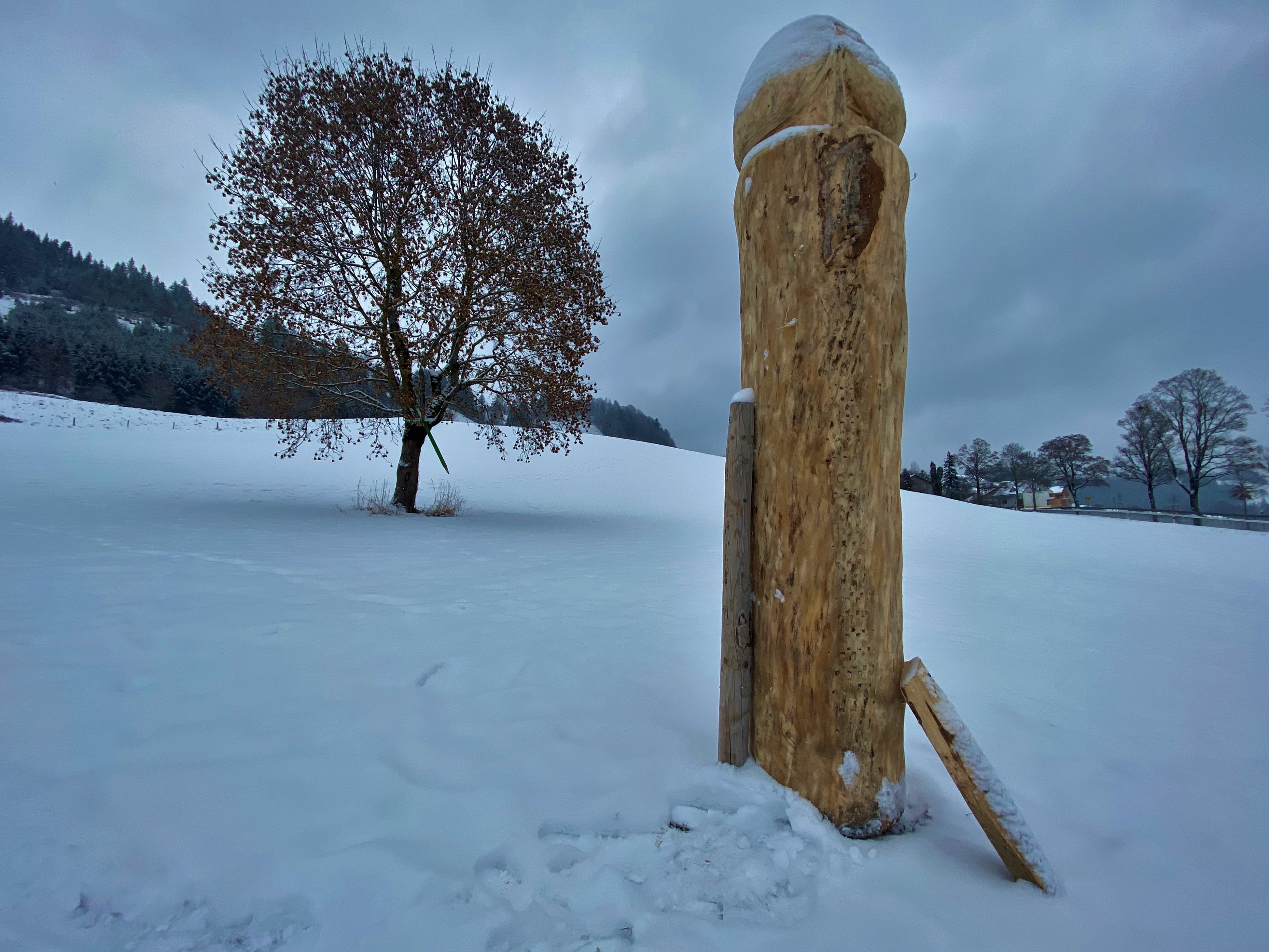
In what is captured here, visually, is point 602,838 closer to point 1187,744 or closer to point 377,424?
point 1187,744

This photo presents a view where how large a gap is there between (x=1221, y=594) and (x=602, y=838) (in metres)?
8.96

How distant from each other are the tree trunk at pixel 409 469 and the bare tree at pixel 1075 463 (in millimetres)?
46800

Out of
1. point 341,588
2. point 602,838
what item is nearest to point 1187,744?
point 602,838

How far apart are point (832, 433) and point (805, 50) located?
1410 mm

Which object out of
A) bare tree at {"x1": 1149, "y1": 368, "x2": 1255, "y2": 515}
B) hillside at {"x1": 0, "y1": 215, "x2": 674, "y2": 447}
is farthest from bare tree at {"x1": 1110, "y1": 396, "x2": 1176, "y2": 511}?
hillside at {"x1": 0, "y1": 215, "x2": 674, "y2": 447}

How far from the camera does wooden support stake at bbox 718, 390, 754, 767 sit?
1.94 metres

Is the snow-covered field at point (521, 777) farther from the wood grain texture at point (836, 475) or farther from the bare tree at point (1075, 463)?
the bare tree at point (1075, 463)

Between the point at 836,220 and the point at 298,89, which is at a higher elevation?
the point at 298,89

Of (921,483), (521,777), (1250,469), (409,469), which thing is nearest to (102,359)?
(409,469)

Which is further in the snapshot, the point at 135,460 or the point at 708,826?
the point at 135,460

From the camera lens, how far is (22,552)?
4410 mm

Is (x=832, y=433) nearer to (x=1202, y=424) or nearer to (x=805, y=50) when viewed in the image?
(x=805, y=50)

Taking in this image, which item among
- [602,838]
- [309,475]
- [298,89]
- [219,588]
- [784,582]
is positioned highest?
[298,89]

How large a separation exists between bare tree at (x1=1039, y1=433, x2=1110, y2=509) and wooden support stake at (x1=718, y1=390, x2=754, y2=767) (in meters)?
49.0
